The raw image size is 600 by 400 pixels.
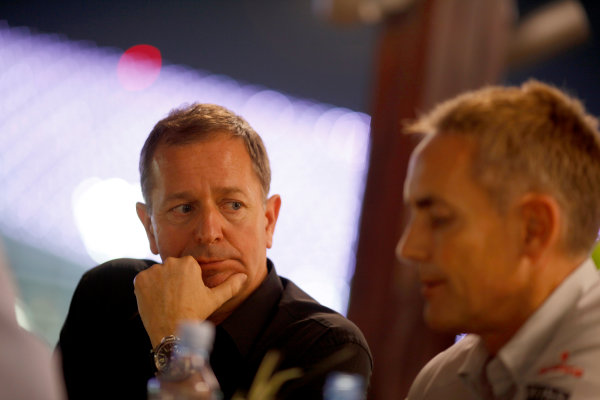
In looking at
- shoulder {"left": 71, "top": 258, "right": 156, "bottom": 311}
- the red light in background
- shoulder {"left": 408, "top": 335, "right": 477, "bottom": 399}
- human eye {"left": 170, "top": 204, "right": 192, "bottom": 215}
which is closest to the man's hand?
human eye {"left": 170, "top": 204, "right": 192, "bottom": 215}

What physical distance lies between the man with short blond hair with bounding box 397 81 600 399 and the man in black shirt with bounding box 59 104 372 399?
15.9 inches

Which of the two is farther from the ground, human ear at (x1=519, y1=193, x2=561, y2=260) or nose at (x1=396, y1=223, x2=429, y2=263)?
human ear at (x1=519, y1=193, x2=561, y2=260)

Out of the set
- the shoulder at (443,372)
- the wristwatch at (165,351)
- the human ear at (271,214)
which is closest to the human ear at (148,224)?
the human ear at (271,214)

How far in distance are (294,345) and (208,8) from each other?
4.03m

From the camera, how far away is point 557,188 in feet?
3.43

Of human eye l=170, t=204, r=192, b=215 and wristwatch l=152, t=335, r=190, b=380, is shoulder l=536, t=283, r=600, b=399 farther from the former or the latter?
human eye l=170, t=204, r=192, b=215

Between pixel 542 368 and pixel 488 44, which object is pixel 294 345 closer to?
pixel 542 368

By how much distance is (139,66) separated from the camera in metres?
4.54

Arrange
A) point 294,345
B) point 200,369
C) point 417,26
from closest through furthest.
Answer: point 200,369
point 294,345
point 417,26

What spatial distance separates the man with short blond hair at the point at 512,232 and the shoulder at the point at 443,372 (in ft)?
0.58

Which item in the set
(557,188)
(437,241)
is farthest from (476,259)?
(557,188)

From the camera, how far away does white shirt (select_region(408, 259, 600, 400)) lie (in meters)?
0.92

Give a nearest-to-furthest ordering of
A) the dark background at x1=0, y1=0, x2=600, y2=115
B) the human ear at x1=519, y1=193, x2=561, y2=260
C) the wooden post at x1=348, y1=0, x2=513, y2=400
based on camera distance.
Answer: the human ear at x1=519, y1=193, x2=561, y2=260
the wooden post at x1=348, y1=0, x2=513, y2=400
the dark background at x1=0, y1=0, x2=600, y2=115

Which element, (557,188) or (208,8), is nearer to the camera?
(557,188)
